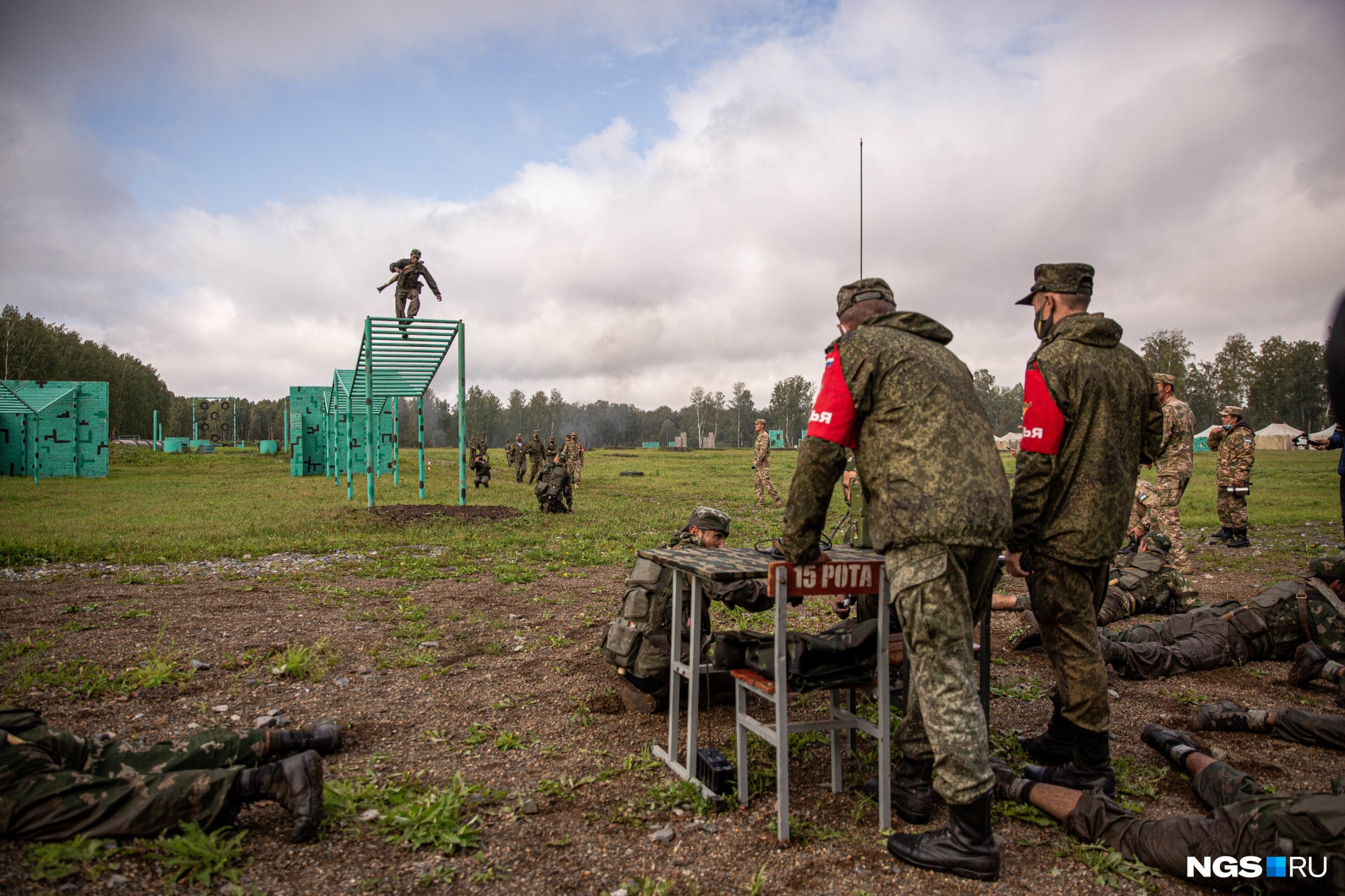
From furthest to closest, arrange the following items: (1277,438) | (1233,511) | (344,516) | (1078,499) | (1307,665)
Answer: (1277,438) < (344,516) < (1233,511) < (1307,665) < (1078,499)

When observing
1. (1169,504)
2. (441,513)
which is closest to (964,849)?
(1169,504)

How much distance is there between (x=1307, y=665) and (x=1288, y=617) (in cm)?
68

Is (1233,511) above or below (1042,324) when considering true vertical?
below

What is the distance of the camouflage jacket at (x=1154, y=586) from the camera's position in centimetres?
766

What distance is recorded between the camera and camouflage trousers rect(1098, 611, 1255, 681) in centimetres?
575

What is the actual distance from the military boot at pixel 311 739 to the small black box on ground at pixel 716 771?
1.99m

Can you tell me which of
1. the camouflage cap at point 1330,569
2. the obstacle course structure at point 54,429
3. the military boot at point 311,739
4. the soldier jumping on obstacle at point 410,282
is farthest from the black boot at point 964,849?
the obstacle course structure at point 54,429

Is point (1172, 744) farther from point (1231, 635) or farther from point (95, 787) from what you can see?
point (95, 787)

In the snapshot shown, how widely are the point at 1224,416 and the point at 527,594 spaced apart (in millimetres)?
12504

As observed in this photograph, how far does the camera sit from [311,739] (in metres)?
4.10

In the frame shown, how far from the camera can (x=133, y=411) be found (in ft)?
293

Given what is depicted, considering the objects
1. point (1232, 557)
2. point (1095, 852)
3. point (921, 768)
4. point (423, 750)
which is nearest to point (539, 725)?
→ point (423, 750)

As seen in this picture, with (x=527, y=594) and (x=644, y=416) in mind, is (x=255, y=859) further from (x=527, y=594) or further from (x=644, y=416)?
(x=644, y=416)

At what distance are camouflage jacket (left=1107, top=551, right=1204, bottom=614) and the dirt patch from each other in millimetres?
10962
